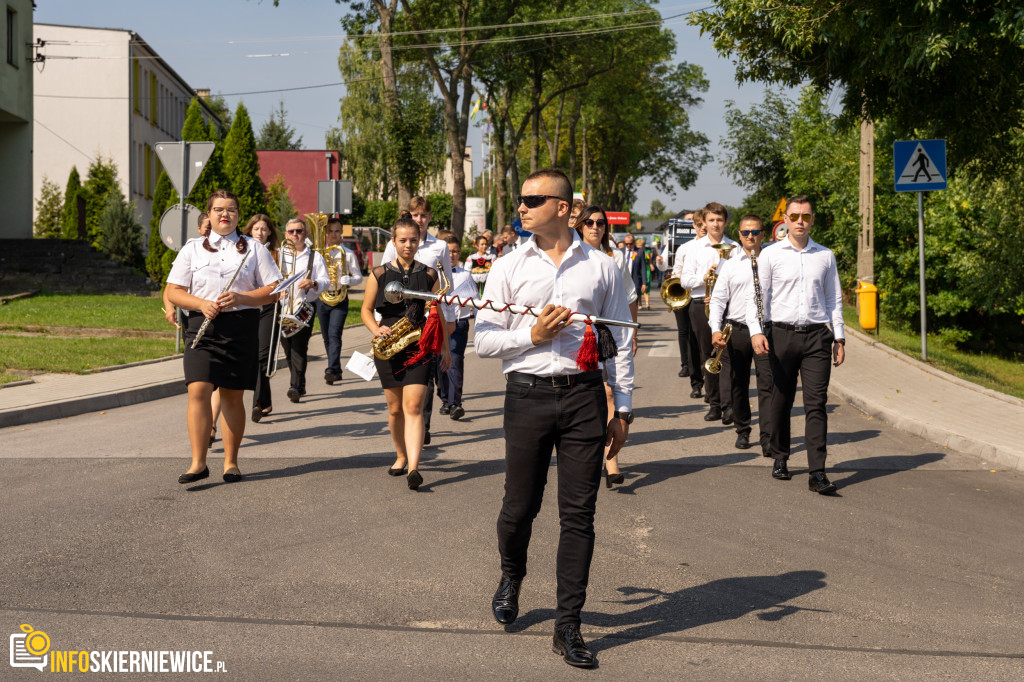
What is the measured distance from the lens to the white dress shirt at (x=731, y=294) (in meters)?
9.67

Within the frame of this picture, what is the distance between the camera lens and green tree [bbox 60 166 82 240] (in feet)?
113

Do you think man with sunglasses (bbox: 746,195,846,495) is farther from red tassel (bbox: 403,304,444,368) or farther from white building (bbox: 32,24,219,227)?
white building (bbox: 32,24,219,227)

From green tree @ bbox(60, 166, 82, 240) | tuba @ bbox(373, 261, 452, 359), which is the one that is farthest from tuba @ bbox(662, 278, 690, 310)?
green tree @ bbox(60, 166, 82, 240)

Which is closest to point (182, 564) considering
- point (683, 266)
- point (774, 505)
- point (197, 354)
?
point (197, 354)

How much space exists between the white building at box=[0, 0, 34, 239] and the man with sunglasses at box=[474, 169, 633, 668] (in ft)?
85.1

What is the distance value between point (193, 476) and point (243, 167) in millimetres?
27948

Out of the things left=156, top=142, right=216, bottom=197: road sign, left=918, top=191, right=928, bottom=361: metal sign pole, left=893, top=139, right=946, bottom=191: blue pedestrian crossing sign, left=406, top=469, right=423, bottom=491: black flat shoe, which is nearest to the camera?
left=406, top=469, right=423, bottom=491: black flat shoe

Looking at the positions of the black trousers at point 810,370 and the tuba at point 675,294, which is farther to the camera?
the tuba at point 675,294

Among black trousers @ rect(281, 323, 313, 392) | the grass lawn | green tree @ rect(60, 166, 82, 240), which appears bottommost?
the grass lawn

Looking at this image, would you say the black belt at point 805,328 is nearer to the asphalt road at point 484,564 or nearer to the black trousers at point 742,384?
the asphalt road at point 484,564

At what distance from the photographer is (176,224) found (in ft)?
49.3

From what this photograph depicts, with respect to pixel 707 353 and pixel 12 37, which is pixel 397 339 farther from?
pixel 12 37

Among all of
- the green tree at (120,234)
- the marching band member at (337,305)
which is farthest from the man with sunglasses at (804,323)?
the green tree at (120,234)

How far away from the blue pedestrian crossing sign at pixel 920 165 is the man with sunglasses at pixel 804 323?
22.9ft
